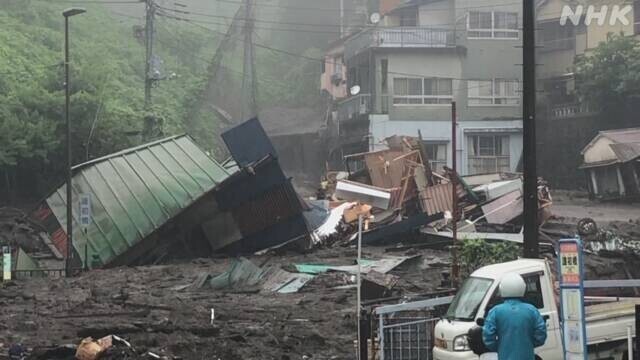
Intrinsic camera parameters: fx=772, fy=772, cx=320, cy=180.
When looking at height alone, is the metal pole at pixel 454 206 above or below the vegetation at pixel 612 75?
below

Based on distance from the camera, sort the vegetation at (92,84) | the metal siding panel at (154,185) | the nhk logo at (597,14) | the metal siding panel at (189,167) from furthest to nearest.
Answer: the nhk logo at (597,14) → the vegetation at (92,84) → the metal siding panel at (189,167) → the metal siding panel at (154,185)

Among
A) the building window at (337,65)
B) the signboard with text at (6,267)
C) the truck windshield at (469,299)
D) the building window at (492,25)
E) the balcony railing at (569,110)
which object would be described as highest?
the building window at (492,25)

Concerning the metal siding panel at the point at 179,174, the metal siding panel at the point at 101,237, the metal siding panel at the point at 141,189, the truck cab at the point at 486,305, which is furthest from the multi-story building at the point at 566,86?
the truck cab at the point at 486,305

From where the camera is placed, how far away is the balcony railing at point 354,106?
47875 millimetres

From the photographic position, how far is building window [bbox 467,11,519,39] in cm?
4772

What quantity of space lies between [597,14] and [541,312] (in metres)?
41.9

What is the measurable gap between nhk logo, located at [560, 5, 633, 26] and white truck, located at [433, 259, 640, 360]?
4058 cm

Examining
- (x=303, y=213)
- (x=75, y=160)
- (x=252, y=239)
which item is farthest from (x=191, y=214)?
(x=75, y=160)

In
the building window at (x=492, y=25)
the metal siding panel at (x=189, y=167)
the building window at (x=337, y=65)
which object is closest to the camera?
the metal siding panel at (x=189, y=167)

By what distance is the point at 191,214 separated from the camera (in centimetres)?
2842

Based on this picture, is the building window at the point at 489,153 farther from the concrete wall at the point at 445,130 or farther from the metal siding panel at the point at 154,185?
the metal siding panel at the point at 154,185

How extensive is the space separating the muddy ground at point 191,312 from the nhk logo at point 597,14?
27.5m

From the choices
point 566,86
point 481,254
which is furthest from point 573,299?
point 566,86

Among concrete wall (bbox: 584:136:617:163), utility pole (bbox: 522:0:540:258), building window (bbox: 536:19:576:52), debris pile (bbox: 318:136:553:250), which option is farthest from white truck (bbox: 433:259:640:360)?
building window (bbox: 536:19:576:52)
